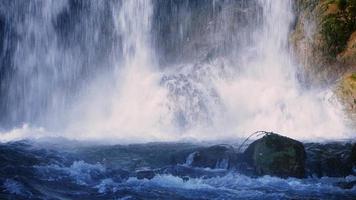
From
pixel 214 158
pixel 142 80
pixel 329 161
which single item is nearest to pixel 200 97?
pixel 142 80

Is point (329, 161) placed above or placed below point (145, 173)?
above

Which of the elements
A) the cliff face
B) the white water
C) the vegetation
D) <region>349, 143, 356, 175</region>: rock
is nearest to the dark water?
<region>349, 143, 356, 175</region>: rock

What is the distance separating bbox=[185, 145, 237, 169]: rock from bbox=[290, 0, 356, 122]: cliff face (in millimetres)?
9599

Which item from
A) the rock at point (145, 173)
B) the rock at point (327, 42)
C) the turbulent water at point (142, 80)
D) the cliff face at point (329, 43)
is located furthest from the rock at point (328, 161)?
the rock at point (327, 42)

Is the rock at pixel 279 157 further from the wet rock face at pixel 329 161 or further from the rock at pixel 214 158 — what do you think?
the rock at pixel 214 158

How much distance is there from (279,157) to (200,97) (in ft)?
46.0

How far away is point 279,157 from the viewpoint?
1631 cm

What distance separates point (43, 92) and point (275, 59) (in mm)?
16792

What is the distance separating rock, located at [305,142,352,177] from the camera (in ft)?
54.3

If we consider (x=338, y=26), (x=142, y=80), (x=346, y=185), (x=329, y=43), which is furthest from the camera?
(x=142, y=80)

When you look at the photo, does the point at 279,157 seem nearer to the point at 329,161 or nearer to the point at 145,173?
the point at 329,161

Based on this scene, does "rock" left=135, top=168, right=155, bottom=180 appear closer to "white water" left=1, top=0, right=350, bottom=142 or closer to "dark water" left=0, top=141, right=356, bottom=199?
"dark water" left=0, top=141, right=356, bottom=199

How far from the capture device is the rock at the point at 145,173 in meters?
16.5

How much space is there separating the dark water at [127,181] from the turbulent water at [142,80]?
0.19m
